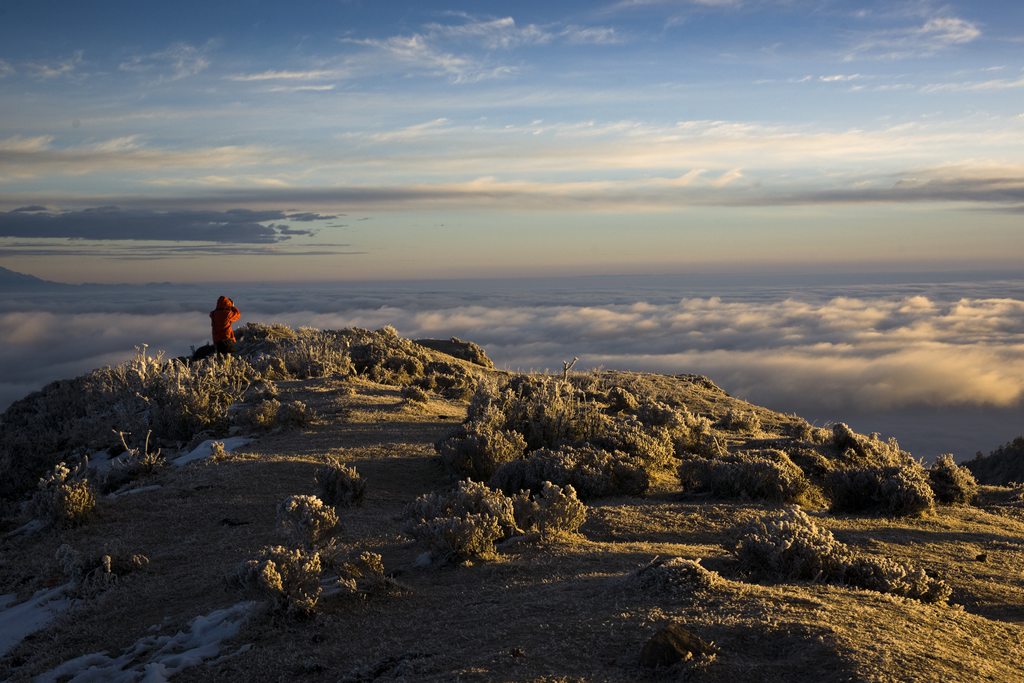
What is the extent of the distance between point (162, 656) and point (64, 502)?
4063 mm

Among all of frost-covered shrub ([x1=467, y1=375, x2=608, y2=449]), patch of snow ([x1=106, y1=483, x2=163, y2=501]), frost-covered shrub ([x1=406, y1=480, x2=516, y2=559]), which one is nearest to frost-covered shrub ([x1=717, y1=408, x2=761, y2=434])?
frost-covered shrub ([x1=467, y1=375, x2=608, y2=449])

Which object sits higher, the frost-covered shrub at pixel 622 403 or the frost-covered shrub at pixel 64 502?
the frost-covered shrub at pixel 64 502

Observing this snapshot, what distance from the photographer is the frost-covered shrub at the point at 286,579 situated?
215 inches

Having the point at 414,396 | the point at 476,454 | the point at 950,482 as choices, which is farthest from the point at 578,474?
the point at 414,396

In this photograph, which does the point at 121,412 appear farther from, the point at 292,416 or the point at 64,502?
the point at 64,502

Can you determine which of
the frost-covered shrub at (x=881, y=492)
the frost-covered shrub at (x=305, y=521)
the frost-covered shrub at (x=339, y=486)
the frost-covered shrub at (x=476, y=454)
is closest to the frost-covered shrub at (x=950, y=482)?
the frost-covered shrub at (x=881, y=492)

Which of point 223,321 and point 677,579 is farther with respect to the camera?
point 223,321

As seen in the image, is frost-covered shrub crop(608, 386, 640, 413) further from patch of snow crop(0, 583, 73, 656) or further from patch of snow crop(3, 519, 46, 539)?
patch of snow crop(0, 583, 73, 656)

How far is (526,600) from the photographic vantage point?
5.30 m

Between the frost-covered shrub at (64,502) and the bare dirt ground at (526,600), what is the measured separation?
16 centimetres

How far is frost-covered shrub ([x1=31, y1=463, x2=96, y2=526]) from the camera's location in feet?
28.4

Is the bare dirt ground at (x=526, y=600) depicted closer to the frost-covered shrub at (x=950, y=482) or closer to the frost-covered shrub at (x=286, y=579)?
the frost-covered shrub at (x=286, y=579)

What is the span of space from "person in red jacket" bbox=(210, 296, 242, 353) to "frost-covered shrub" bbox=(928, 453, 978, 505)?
1603 cm

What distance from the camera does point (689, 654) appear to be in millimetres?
4094
